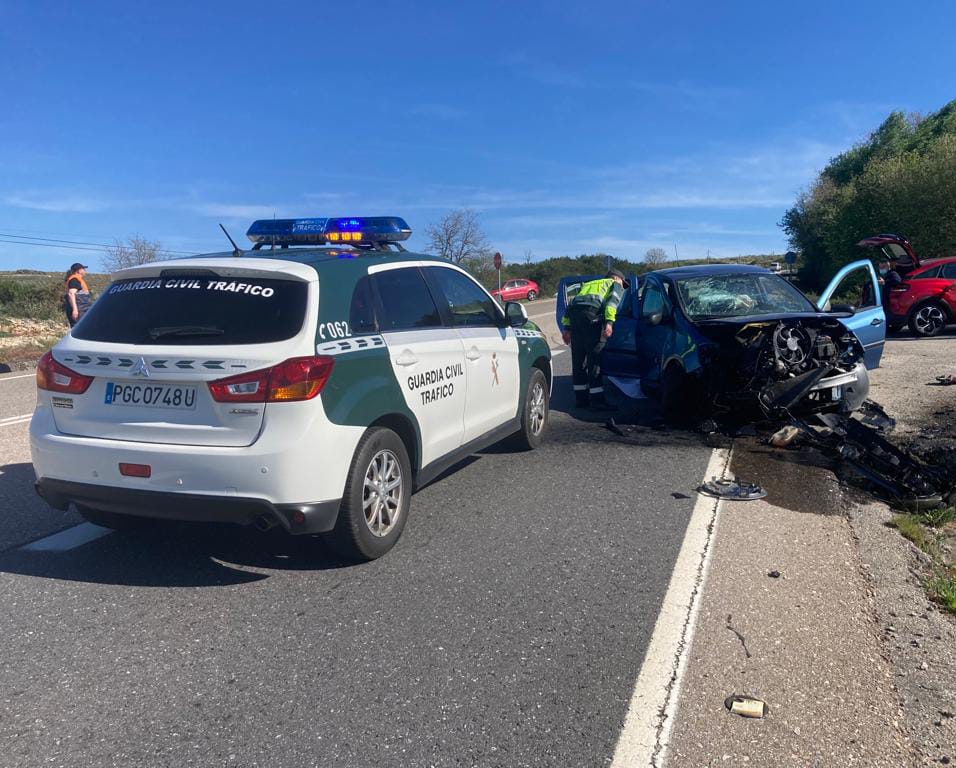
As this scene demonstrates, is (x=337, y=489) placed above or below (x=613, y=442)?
above

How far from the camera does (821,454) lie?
6.84 m

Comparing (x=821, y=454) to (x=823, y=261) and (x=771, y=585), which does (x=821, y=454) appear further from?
(x=823, y=261)

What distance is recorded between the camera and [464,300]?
19.4 ft

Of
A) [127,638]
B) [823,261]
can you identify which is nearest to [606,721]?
[127,638]

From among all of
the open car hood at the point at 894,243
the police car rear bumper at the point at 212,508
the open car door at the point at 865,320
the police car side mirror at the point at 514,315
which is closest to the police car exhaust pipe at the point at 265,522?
the police car rear bumper at the point at 212,508

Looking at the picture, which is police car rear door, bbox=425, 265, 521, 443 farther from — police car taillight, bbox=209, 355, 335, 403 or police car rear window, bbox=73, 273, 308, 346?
police car taillight, bbox=209, 355, 335, 403

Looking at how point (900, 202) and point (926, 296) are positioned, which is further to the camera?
point (900, 202)

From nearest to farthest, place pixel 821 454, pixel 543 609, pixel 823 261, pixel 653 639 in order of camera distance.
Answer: pixel 653 639
pixel 543 609
pixel 821 454
pixel 823 261

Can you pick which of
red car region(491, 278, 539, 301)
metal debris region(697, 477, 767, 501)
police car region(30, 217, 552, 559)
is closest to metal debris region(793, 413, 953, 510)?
metal debris region(697, 477, 767, 501)

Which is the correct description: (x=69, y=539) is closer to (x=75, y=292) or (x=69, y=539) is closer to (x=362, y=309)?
(x=362, y=309)

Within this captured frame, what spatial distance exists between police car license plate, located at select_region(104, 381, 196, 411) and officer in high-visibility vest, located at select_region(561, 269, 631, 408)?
5913 mm

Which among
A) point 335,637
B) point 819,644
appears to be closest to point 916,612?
point 819,644

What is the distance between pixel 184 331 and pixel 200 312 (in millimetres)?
134

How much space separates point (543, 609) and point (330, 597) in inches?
42.3
